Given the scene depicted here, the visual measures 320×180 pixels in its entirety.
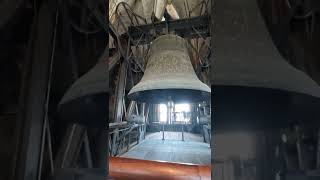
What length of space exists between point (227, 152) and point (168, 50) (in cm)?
75

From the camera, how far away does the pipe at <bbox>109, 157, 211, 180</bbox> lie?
569 millimetres

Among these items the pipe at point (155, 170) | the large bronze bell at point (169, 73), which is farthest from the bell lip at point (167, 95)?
the pipe at point (155, 170)

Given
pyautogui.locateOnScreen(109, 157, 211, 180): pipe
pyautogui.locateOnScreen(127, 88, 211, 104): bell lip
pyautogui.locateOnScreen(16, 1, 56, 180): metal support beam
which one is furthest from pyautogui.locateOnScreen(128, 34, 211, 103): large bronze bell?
pyautogui.locateOnScreen(16, 1, 56, 180): metal support beam

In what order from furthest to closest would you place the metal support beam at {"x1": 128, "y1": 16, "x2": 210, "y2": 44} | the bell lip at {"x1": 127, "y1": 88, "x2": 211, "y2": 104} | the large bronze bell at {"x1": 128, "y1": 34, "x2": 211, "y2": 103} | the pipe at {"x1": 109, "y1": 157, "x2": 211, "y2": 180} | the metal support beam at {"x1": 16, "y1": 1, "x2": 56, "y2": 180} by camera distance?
1. the metal support beam at {"x1": 128, "y1": 16, "x2": 210, "y2": 44}
2. the bell lip at {"x1": 127, "y1": 88, "x2": 211, "y2": 104}
3. the large bronze bell at {"x1": 128, "y1": 34, "x2": 211, "y2": 103}
4. the pipe at {"x1": 109, "y1": 157, "x2": 211, "y2": 180}
5. the metal support beam at {"x1": 16, "y1": 1, "x2": 56, "y2": 180}

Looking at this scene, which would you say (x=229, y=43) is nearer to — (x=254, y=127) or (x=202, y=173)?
(x=254, y=127)

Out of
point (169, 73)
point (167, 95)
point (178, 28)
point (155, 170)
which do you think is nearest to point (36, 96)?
point (155, 170)

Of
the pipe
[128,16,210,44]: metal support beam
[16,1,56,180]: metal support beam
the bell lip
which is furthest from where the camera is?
[128,16,210,44]: metal support beam

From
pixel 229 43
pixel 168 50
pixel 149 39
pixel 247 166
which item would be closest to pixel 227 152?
pixel 247 166

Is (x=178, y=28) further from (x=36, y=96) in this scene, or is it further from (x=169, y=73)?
(x=36, y=96)

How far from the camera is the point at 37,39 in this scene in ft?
1.11

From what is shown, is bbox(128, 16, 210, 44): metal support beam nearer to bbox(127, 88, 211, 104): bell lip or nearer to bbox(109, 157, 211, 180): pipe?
bbox(127, 88, 211, 104): bell lip

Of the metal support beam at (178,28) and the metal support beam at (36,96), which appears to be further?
the metal support beam at (178,28)

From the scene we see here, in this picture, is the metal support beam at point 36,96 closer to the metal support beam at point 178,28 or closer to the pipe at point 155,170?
the pipe at point 155,170

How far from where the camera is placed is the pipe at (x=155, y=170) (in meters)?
0.57
